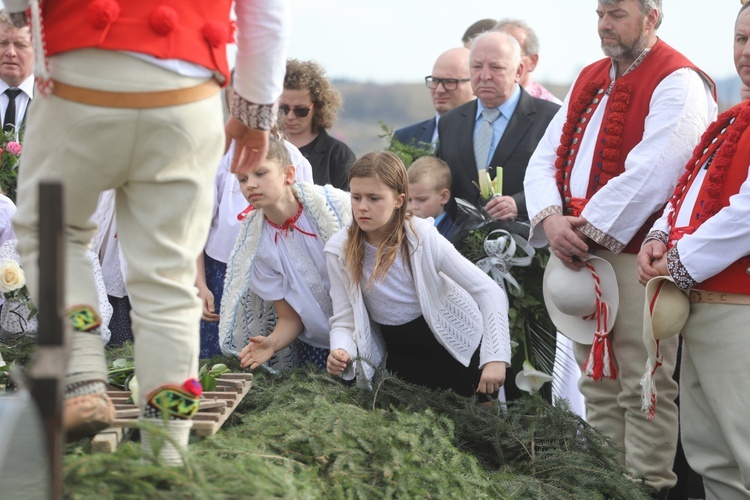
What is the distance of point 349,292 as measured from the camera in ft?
15.5

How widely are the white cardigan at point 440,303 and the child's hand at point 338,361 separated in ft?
0.29

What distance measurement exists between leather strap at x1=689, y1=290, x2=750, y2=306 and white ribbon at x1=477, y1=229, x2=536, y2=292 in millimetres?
1245

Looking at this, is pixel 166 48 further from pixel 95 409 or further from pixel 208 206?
pixel 95 409

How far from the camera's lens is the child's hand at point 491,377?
4514mm

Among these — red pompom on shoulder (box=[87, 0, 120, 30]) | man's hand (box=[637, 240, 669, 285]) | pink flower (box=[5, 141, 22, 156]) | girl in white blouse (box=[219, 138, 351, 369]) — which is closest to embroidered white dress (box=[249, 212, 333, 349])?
girl in white blouse (box=[219, 138, 351, 369])

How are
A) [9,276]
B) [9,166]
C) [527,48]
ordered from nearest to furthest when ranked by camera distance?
[9,276], [9,166], [527,48]

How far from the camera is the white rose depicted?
5.21 meters

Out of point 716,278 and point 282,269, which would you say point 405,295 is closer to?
point 282,269

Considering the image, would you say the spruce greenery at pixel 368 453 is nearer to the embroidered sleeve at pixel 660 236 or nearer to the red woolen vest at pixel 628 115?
the embroidered sleeve at pixel 660 236

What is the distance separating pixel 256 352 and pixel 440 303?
89 centimetres

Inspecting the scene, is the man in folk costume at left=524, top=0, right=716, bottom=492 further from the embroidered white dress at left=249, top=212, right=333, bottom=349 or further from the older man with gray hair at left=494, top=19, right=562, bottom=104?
the older man with gray hair at left=494, top=19, right=562, bottom=104

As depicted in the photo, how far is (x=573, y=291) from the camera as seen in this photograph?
466 centimetres

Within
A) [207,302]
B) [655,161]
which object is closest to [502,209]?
[655,161]

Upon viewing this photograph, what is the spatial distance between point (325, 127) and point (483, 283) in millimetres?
1927
